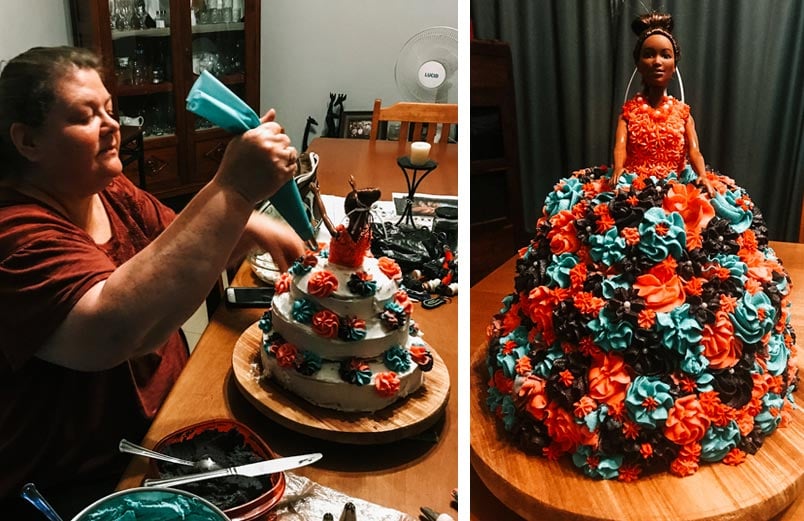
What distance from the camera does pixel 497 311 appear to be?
1.02 metres

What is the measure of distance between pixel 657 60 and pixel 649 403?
1.24 feet

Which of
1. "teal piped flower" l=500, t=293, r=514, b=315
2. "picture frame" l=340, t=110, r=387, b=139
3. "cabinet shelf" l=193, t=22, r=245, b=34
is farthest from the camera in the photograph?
"teal piped flower" l=500, t=293, r=514, b=315

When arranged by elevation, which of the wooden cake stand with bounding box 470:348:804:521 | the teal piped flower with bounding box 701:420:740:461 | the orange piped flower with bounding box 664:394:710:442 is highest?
the orange piped flower with bounding box 664:394:710:442

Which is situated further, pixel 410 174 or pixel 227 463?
pixel 410 174

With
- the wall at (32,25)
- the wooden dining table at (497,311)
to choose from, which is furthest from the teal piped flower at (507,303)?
the wall at (32,25)

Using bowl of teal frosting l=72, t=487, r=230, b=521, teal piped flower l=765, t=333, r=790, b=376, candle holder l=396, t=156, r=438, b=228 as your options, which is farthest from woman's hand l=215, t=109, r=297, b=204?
teal piped flower l=765, t=333, r=790, b=376

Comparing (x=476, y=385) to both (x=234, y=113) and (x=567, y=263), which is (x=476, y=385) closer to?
(x=567, y=263)

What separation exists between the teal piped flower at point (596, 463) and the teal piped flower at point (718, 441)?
0.09 metres

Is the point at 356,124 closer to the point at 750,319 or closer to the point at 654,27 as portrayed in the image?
the point at 654,27

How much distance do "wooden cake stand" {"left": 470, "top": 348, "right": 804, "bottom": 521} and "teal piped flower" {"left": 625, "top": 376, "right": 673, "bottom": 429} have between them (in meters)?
0.07

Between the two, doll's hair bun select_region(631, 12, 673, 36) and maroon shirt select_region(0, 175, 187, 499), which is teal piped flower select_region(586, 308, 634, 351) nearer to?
doll's hair bun select_region(631, 12, 673, 36)

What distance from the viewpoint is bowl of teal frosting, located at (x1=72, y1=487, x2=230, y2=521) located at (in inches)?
19.7

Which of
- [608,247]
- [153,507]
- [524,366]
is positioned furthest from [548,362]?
[153,507]

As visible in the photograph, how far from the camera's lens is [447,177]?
3.38ft
